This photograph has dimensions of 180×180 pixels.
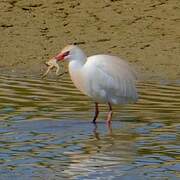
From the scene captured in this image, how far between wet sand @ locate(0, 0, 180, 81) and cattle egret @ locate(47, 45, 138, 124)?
3252 millimetres

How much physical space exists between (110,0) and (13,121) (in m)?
7.49

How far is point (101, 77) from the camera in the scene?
11273mm

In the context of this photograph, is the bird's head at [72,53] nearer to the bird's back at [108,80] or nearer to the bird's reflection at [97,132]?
the bird's back at [108,80]

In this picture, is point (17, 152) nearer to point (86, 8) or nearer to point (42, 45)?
point (42, 45)

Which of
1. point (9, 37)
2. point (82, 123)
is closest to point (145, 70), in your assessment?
point (9, 37)

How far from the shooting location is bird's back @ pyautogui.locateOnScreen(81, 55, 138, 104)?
1117cm

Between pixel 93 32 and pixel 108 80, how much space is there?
5653 mm

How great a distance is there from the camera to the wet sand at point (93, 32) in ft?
51.3

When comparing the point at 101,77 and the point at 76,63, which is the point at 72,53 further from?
the point at 101,77

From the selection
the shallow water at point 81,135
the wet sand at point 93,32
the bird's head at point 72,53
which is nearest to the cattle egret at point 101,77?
the bird's head at point 72,53

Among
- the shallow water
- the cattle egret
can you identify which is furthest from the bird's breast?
the shallow water

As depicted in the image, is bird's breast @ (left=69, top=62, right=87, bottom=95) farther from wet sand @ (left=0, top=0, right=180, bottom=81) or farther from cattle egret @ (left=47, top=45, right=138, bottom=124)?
wet sand @ (left=0, top=0, right=180, bottom=81)

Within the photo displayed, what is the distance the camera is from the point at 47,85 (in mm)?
13680

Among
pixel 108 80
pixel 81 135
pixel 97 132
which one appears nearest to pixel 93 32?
pixel 108 80
